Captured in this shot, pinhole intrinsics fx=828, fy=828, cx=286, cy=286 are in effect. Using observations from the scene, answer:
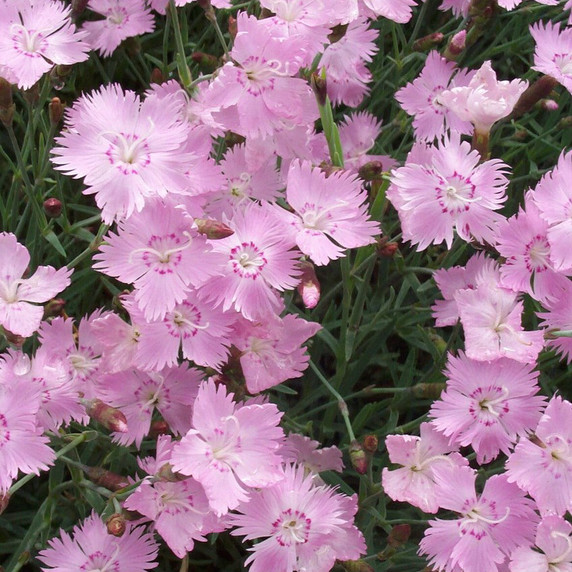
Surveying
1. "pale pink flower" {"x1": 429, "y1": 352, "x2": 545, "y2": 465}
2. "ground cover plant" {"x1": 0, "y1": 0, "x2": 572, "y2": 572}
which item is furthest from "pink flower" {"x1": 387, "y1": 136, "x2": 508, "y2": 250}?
"pale pink flower" {"x1": 429, "y1": 352, "x2": 545, "y2": 465}

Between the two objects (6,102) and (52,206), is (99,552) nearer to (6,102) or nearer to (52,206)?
(52,206)

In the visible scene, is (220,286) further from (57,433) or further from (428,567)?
(428,567)

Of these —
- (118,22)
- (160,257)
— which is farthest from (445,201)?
(118,22)

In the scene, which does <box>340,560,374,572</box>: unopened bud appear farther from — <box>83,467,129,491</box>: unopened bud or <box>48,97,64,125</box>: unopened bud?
<box>48,97,64,125</box>: unopened bud

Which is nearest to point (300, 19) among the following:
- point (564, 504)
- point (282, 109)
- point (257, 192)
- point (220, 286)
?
point (282, 109)

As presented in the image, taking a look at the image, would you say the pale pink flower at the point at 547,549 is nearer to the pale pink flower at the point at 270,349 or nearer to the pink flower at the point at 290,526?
the pink flower at the point at 290,526

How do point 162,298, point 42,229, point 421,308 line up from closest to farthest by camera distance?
point 162,298
point 42,229
point 421,308

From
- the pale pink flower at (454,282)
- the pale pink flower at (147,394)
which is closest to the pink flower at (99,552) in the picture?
the pale pink flower at (147,394)
